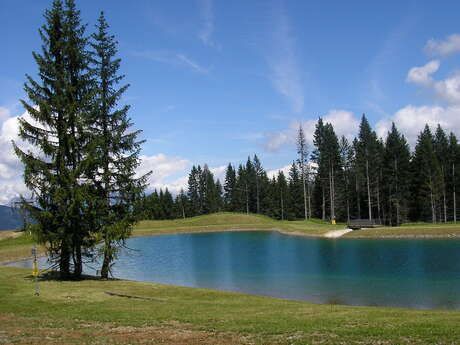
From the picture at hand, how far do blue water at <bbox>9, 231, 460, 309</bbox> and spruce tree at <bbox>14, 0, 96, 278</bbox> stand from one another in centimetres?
→ 1008

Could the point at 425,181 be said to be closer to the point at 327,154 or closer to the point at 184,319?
the point at 327,154

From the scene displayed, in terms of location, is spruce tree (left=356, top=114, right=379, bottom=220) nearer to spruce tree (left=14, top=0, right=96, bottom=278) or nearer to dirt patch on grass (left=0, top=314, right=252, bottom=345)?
spruce tree (left=14, top=0, right=96, bottom=278)

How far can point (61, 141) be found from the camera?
2562 centimetres

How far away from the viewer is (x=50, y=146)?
24.6 metres

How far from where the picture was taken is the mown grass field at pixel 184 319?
11.8 meters

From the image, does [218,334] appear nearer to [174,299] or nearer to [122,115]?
[174,299]

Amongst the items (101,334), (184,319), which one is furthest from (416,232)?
(101,334)

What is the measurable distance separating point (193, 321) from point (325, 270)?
2134 cm

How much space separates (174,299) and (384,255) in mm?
28009

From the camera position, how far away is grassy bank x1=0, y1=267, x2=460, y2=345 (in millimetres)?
11805

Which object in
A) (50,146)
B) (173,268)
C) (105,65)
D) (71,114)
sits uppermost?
(105,65)

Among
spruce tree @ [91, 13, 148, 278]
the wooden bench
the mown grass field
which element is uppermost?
spruce tree @ [91, 13, 148, 278]

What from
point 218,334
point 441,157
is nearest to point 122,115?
point 218,334

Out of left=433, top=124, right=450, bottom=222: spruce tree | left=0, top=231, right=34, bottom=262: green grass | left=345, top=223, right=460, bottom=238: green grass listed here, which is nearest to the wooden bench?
left=345, top=223, right=460, bottom=238: green grass
